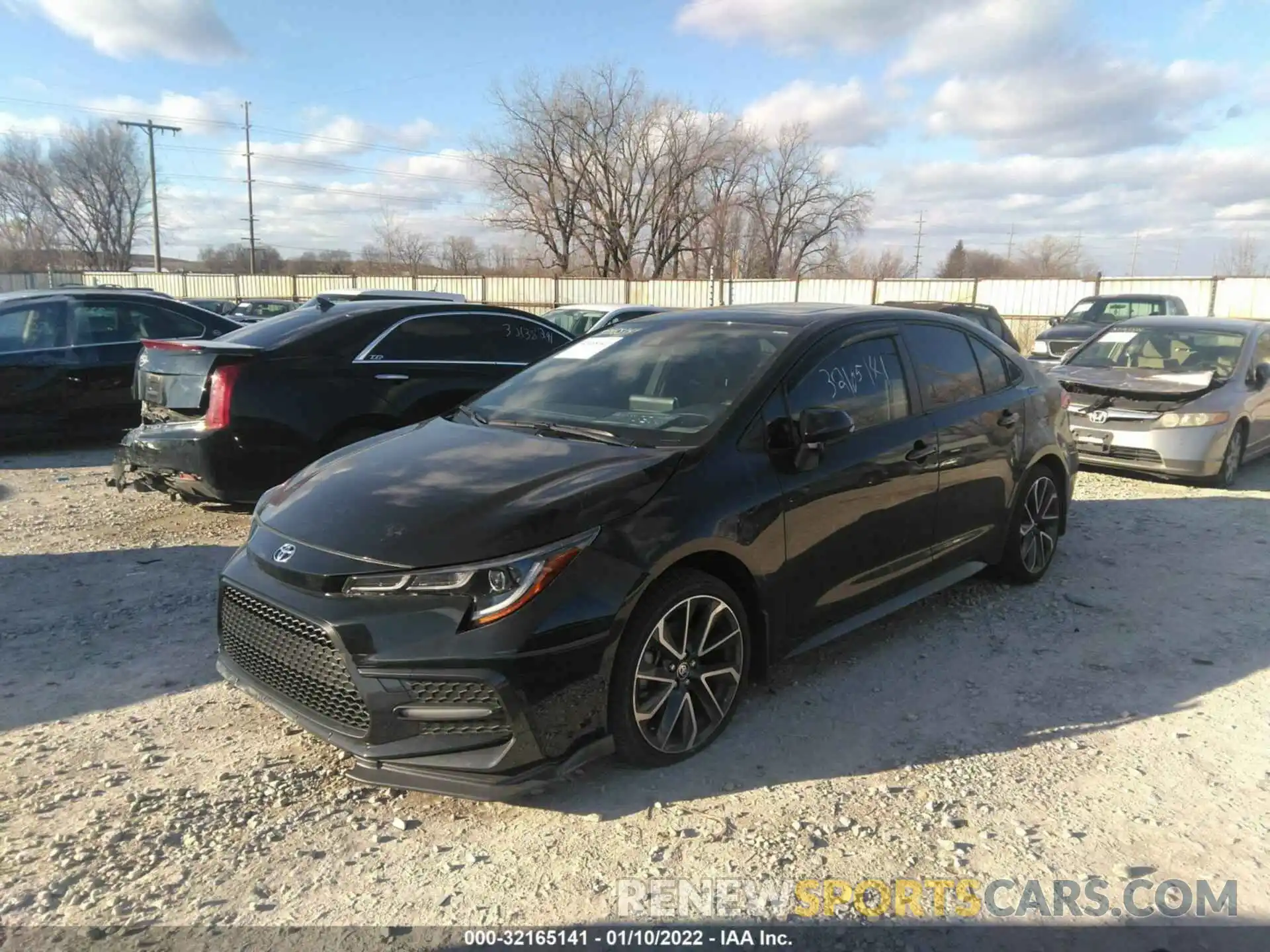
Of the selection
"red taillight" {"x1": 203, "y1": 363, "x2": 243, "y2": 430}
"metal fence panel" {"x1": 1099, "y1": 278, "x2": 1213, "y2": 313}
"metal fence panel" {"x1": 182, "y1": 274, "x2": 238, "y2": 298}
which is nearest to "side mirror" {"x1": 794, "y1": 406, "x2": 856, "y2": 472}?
"red taillight" {"x1": 203, "y1": 363, "x2": 243, "y2": 430}

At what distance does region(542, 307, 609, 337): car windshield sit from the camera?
15086 mm

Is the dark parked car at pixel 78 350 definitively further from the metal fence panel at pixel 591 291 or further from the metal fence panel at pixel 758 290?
the metal fence panel at pixel 591 291

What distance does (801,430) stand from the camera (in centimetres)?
353

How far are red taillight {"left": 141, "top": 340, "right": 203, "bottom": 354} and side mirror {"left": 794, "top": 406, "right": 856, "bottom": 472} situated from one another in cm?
432

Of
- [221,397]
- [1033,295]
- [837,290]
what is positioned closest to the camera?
[221,397]

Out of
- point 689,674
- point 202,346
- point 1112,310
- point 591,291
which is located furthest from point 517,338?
point 591,291

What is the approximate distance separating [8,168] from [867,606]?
3052 inches

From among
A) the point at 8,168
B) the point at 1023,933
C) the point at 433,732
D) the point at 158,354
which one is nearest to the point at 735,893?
the point at 1023,933

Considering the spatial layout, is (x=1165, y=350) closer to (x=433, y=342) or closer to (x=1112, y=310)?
(x=433, y=342)

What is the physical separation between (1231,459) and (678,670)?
7.47 meters

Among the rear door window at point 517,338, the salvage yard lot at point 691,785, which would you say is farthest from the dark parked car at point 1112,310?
the salvage yard lot at point 691,785

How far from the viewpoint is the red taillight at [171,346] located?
5734 millimetres

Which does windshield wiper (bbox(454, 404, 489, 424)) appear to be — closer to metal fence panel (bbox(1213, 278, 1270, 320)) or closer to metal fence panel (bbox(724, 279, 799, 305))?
metal fence panel (bbox(1213, 278, 1270, 320))

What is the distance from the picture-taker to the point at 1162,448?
775cm
